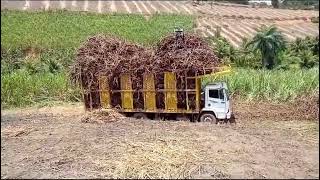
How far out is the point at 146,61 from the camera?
1340 centimetres

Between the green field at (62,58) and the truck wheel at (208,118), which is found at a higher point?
the green field at (62,58)

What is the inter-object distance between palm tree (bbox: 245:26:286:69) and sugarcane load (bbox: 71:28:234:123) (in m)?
13.1

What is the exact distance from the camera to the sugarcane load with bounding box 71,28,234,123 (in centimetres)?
1293

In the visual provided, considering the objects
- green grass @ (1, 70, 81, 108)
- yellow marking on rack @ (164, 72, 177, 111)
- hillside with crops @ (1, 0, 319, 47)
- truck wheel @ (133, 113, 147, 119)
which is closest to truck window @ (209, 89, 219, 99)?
yellow marking on rack @ (164, 72, 177, 111)

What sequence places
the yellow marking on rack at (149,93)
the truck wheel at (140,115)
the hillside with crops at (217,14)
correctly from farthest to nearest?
the hillside with crops at (217,14), the truck wheel at (140,115), the yellow marking on rack at (149,93)

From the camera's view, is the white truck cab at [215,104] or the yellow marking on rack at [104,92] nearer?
the white truck cab at [215,104]

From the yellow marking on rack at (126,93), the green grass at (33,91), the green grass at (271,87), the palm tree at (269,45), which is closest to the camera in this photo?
the yellow marking on rack at (126,93)

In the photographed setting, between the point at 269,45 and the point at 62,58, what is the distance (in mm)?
11054

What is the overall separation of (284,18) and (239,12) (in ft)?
17.5

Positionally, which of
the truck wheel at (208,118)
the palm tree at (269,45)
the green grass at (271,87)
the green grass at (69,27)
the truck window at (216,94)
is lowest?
the truck wheel at (208,118)

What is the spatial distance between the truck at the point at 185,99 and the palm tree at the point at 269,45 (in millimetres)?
13569

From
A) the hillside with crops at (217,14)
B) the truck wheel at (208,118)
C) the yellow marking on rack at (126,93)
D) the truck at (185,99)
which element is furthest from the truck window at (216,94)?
the hillside with crops at (217,14)

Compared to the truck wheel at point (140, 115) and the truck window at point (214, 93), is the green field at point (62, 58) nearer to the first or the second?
the truck wheel at point (140, 115)

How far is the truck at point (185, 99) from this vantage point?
42.4ft
